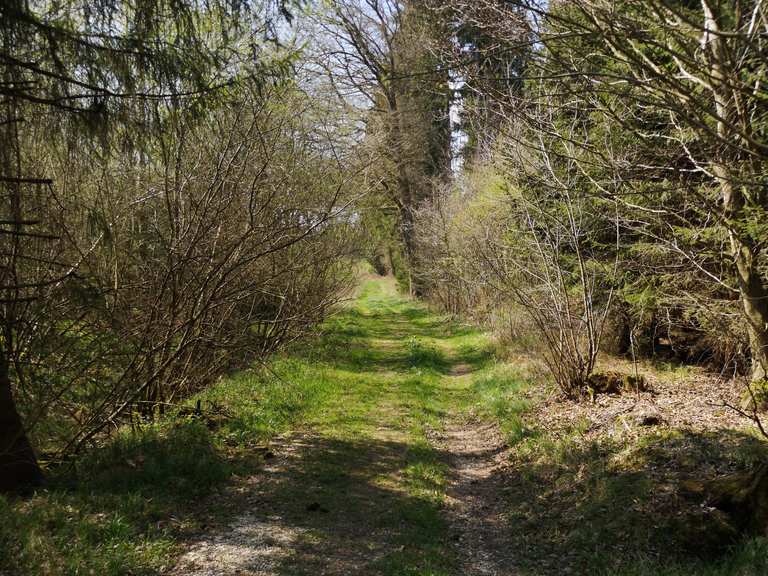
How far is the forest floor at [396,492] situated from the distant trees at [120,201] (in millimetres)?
763

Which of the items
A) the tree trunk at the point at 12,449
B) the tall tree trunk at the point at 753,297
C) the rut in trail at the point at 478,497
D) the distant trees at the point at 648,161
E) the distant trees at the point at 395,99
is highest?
the distant trees at the point at 395,99

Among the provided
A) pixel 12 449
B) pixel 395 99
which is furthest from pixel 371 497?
pixel 395 99

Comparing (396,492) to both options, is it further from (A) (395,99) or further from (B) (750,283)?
(A) (395,99)

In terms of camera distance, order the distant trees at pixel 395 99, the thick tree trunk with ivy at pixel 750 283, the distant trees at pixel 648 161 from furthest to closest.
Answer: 1. the distant trees at pixel 395 99
2. the thick tree trunk with ivy at pixel 750 283
3. the distant trees at pixel 648 161

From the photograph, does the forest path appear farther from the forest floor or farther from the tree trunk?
the tree trunk

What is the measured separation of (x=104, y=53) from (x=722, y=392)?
8.65 meters

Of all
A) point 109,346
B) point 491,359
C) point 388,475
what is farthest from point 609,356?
point 109,346

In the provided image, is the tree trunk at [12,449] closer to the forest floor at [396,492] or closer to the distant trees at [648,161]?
the forest floor at [396,492]

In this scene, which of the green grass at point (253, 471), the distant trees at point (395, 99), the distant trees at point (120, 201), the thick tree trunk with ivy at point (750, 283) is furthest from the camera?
the distant trees at point (395, 99)

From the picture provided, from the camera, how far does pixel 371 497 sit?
5891mm

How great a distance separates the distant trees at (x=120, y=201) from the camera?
13.6 ft

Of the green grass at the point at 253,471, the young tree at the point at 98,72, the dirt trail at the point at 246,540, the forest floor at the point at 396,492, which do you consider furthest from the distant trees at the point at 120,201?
the dirt trail at the point at 246,540

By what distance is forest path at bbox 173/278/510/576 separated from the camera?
4574mm

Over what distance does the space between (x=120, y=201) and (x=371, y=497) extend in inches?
177
